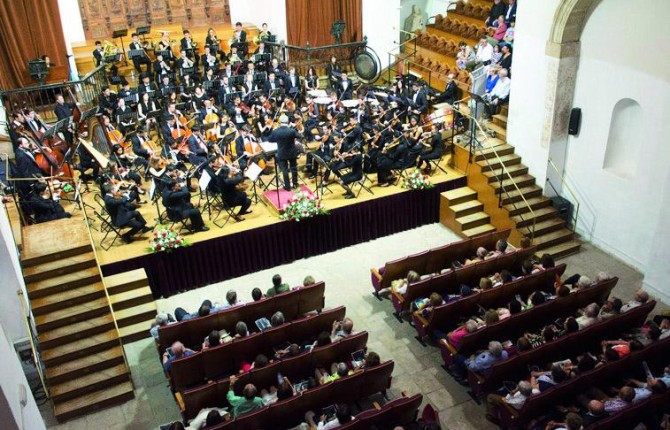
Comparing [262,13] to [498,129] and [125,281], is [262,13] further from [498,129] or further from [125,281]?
[125,281]

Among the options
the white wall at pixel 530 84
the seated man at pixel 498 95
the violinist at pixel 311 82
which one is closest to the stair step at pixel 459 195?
the white wall at pixel 530 84

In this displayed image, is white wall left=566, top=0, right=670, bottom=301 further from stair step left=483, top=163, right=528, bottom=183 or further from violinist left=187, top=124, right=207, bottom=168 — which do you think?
violinist left=187, top=124, right=207, bottom=168

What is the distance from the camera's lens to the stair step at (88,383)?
9320 mm

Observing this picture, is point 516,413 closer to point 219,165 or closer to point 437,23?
point 219,165

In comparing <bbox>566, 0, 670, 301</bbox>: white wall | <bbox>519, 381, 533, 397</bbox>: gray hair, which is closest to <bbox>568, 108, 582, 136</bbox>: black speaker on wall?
<bbox>566, 0, 670, 301</bbox>: white wall

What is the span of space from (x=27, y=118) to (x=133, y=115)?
8.45ft

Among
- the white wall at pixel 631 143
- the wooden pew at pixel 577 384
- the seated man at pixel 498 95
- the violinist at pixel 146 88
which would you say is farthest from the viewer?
the violinist at pixel 146 88

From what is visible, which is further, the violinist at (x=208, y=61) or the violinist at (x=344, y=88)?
the violinist at (x=208, y=61)

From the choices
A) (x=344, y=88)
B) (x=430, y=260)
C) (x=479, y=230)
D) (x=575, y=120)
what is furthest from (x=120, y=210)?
(x=575, y=120)

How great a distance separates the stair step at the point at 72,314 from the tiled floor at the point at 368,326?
3.28ft

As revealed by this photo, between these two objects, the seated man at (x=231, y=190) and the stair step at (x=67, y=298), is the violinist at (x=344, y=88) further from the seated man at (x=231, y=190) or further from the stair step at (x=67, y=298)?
the stair step at (x=67, y=298)

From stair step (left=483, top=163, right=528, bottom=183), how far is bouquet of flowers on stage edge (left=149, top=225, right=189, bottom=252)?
6502mm

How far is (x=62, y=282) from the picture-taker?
1015cm

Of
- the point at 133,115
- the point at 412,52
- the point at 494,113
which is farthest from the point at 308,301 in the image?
the point at 412,52
